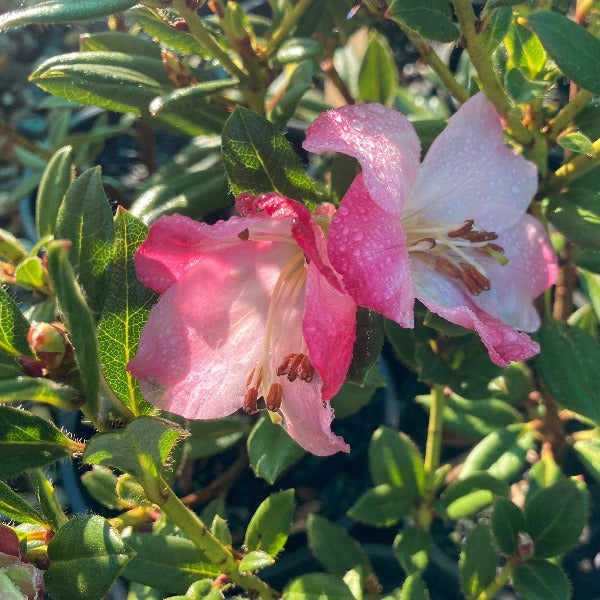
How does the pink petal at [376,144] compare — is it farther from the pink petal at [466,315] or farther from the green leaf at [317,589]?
the green leaf at [317,589]

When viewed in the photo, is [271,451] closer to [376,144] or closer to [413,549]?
[413,549]

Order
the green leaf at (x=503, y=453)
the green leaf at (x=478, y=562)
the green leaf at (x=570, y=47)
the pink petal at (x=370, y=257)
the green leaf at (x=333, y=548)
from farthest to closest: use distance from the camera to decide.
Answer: the green leaf at (x=503, y=453) → the green leaf at (x=333, y=548) → the green leaf at (x=478, y=562) → the green leaf at (x=570, y=47) → the pink petal at (x=370, y=257)

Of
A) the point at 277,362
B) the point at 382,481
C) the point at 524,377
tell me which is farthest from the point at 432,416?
the point at 277,362

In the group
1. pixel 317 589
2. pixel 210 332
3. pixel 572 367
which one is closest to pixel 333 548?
pixel 317 589

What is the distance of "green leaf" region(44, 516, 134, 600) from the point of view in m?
0.57

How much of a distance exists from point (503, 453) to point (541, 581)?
310 millimetres

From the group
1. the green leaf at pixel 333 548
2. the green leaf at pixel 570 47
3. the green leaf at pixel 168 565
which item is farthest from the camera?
the green leaf at pixel 333 548

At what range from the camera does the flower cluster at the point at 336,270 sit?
57 centimetres

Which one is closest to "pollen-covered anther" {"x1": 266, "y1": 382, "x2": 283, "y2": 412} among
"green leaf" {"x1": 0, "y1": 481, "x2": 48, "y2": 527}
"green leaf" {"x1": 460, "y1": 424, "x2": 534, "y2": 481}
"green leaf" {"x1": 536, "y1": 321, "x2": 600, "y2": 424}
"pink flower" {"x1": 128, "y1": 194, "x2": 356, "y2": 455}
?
"pink flower" {"x1": 128, "y1": 194, "x2": 356, "y2": 455}

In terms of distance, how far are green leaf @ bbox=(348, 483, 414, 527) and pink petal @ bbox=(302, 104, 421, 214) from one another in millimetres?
537

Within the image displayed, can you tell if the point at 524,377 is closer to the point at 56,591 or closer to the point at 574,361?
the point at 574,361

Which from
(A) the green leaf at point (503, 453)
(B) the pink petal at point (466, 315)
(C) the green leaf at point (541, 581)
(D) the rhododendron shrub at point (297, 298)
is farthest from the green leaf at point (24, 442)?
(A) the green leaf at point (503, 453)

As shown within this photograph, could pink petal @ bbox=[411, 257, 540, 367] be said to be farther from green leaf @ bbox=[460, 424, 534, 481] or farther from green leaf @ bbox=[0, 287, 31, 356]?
green leaf @ bbox=[460, 424, 534, 481]

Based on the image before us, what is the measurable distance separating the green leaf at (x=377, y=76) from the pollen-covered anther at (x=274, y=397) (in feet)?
2.09
